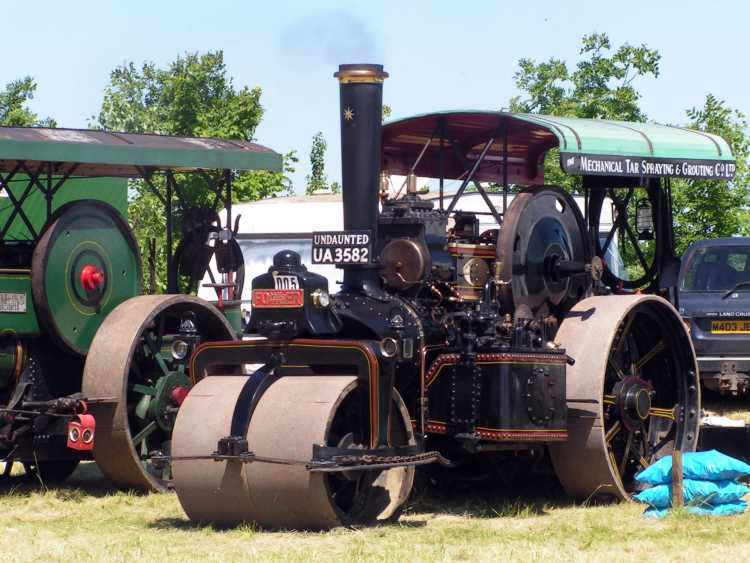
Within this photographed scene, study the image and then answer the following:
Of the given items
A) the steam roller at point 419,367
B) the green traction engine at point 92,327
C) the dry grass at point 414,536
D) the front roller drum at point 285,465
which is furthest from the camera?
the green traction engine at point 92,327

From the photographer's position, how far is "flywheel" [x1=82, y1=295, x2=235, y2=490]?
9.74 m

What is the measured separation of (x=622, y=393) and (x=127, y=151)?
3663 mm

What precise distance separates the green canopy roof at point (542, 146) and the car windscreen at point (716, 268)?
392 cm

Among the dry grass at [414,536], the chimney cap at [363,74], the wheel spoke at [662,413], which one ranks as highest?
the chimney cap at [363,74]

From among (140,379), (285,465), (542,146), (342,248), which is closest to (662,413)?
(542,146)

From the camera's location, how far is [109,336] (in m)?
9.92

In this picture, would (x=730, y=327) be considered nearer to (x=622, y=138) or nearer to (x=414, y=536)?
(x=622, y=138)

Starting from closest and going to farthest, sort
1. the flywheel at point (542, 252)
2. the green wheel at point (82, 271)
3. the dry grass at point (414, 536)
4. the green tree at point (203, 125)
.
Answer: the dry grass at point (414, 536) < the flywheel at point (542, 252) < the green wheel at point (82, 271) < the green tree at point (203, 125)

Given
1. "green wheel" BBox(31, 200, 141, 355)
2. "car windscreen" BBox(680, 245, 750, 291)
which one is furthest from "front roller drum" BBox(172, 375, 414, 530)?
"car windscreen" BBox(680, 245, 750, 291)

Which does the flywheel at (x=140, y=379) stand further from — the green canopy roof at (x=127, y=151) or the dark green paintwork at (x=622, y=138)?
the dark green paintwork at (x=622, y=138)

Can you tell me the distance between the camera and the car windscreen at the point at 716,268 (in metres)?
14.5

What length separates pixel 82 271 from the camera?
404 inches

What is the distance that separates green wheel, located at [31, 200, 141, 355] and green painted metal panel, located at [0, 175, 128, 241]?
151 inches

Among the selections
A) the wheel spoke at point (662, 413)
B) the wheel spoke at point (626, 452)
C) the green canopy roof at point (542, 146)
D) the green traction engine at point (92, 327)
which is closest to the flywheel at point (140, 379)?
the green traction engine at point (92, 327)
